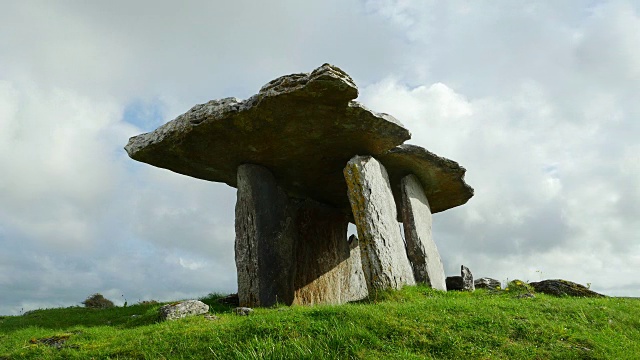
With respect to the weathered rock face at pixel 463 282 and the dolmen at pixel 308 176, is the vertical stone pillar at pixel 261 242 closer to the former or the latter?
the dolmen at pixel 308 176

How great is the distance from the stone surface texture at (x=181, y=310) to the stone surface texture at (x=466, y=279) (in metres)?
8.85

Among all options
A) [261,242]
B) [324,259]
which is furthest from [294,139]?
[324,259]

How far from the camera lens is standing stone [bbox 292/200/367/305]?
17875 mm

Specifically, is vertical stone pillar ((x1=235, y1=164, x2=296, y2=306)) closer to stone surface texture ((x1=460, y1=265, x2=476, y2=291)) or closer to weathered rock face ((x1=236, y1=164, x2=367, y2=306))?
weathered rock face ((x1=236, y1=164, x2=367, y2=306))

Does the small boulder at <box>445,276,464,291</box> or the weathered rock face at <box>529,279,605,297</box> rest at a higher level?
the small boulder at <box>445,276,464,291</box>

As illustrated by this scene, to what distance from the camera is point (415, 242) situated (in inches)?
633

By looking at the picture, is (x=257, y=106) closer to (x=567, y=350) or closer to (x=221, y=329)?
(x=221, y=329)

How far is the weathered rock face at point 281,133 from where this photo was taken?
12.6 meters

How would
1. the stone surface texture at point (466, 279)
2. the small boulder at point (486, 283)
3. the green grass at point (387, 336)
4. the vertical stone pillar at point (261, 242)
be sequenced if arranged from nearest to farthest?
1. the green grass at point (387, 336)
2. the vertical stone pillar at point (261, 242)
3. the stone surface texture at point (466, 279)
4. the small boulder at point (486, 283)

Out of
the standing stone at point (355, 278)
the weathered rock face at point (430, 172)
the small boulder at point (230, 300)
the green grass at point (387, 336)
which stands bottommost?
the green grass at point (387, 336)

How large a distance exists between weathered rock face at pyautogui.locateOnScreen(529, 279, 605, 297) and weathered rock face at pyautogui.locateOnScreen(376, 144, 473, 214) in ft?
14.6

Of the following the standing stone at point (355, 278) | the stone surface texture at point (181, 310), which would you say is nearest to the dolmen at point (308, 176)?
the standing stone at point (355, 278)

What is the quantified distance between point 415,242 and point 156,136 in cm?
862

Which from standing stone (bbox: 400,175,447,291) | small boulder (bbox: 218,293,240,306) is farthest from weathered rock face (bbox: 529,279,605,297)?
small boulder (bbox: 218,293,240,306)
